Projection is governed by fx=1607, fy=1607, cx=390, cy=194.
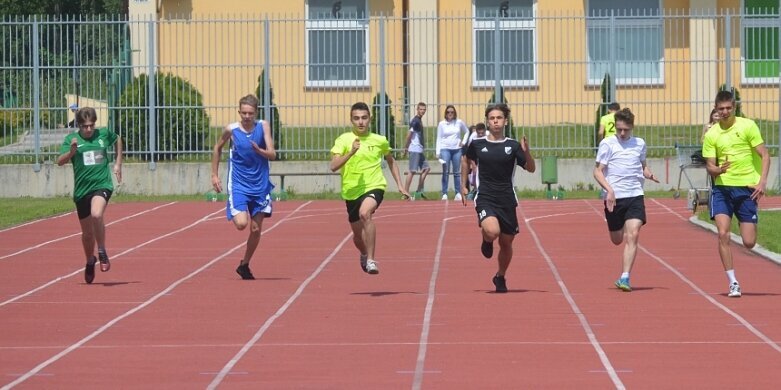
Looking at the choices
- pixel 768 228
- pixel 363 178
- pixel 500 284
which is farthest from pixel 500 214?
pixel 768 228

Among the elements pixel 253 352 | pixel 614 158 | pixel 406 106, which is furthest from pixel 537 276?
pixel 406 106

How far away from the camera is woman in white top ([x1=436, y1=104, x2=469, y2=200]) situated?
2973 centimetres

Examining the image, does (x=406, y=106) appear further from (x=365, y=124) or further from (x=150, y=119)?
(x=365, y=124)

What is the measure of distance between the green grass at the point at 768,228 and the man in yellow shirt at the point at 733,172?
409 centimetres

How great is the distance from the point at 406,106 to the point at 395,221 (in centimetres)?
693

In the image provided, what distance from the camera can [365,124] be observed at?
52.2 ft

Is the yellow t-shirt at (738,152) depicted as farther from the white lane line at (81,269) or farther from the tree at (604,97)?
the tree at (604,97)

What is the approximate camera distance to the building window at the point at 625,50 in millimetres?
30953

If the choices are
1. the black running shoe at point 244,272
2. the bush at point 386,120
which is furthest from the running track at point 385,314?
the bush at point 386,120

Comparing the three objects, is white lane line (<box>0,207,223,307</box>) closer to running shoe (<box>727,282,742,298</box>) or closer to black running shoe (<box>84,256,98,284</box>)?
black running shoe (<box>84,256,98,284</box>)

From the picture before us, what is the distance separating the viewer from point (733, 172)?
14758 millimetres

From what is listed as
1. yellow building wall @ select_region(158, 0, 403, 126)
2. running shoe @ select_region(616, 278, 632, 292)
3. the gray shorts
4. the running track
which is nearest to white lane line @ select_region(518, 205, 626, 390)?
the running track

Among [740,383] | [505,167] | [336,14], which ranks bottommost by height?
[740,383]

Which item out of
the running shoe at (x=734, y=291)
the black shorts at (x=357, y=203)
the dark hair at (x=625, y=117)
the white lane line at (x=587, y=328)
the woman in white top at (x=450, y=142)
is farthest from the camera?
the woman in white top at (x=450, y=142)
